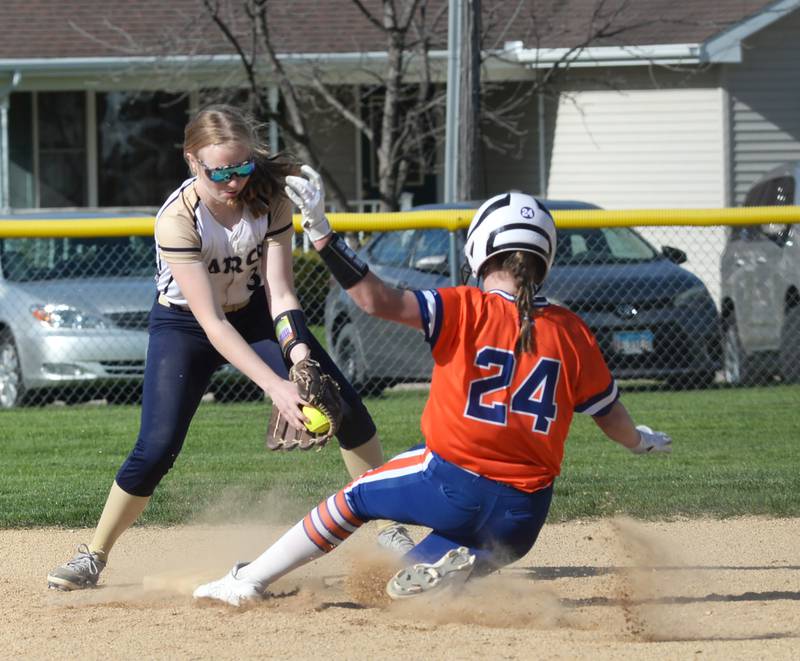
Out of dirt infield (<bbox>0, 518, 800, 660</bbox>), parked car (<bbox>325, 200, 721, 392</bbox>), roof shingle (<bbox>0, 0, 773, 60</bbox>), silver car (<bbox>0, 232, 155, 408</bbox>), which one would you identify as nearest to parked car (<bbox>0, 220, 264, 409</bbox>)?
silver car (<bbox>0, 232, 155, 408</bbox>)

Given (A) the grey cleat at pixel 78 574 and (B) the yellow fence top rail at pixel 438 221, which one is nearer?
(A) the grey cleat at pixel 78 574

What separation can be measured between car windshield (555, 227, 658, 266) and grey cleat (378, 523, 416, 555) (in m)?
5.29

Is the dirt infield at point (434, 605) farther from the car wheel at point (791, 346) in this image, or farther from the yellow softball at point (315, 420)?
the car wheel at point (791, 346)

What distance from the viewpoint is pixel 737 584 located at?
5621 mm

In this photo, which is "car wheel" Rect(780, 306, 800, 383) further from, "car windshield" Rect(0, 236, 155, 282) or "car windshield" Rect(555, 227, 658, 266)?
"car windshield" Rect(0, 236, 155, 282)

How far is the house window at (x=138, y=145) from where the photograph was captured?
20.8m

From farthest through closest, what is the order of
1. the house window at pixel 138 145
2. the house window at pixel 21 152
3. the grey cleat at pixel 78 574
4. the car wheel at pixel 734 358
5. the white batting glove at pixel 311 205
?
the house window at pixel 138 145 < the house window at pixel 21 152 < the car wheel at pixel 734 358 < the grey cleat at pixel 78 574 < the white batting glove at pixel 311 205

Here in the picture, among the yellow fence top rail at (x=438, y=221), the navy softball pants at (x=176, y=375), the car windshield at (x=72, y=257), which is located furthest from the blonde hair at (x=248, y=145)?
the car windshield at (x=72, y=257)

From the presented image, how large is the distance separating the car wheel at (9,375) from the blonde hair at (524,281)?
723 cm

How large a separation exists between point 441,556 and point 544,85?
14.4 m

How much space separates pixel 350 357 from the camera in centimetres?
1104

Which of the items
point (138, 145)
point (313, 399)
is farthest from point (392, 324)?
point (138, 145)

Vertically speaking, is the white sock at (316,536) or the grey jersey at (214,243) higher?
A: the grey jersey at (214,243)

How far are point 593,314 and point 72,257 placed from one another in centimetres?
415
